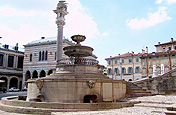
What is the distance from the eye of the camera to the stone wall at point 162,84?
58.0 ft

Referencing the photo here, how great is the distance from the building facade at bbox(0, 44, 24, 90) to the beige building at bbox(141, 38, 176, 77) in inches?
1523

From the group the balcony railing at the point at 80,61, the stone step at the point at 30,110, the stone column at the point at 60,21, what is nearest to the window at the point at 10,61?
the stone column at the point at 60,21

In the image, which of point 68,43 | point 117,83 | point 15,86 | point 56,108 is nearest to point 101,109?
point 56,108

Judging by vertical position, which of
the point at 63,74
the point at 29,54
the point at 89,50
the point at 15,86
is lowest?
the point at 15,86

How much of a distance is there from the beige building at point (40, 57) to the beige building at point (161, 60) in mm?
25780

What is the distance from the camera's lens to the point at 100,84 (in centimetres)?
1242

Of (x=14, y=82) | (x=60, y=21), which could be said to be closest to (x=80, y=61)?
(x=60, y=21)

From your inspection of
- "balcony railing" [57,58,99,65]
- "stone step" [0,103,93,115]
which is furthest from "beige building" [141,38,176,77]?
"stone step" [0,103,93,115]

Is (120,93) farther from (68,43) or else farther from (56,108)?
(68,43)

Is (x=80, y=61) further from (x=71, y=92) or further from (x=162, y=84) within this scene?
(x=162, y=84)

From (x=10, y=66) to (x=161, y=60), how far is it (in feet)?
148

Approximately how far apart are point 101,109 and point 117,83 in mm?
4277

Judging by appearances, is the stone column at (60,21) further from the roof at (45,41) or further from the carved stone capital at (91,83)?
the roof at (45,41)

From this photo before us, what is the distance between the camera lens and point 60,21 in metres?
25.0
